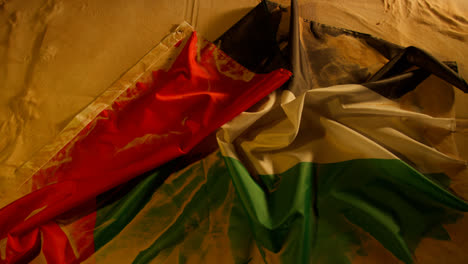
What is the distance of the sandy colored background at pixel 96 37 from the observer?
805 mm

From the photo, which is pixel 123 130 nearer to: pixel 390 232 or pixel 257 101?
pixel 257 101

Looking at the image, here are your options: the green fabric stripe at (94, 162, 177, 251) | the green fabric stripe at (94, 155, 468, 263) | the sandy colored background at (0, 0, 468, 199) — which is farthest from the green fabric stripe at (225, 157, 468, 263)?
the sandy colored background at (0, 0, 468, 199)

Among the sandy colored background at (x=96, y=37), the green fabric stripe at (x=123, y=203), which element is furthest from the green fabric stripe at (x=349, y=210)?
the sandy colored background at (x=96, y=37)

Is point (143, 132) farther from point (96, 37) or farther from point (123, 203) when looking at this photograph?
point (96, 37)

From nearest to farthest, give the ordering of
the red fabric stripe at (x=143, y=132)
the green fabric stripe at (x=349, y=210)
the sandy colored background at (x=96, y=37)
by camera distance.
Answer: the green fabric stripe at (x=349, y=210) → the red fabric stripe at (x=143, y=132) → the sandy colored background at (x=96, y=37)

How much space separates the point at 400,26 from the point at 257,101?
2.48ft

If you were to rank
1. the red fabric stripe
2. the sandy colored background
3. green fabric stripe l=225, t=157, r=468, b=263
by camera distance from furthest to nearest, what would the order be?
the sandy colored background, the red fabric stripe, green fabric stripe l=225, t=157, r=468, b=263

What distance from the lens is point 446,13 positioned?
41.1 inches

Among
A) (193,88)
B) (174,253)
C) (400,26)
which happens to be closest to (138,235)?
(174,253)

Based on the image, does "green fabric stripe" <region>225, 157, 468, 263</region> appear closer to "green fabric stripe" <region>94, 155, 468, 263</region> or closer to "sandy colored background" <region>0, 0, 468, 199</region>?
"green fabric stripe" <region>94, 155, 468, 263</region>

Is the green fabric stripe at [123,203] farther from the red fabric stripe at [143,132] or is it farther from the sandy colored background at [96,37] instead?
the sandy colored background at [96,37]

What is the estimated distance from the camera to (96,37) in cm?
100

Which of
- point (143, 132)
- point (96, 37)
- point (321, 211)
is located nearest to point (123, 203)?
point (143, 132)

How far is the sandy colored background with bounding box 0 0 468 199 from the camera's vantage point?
2.64 feet
